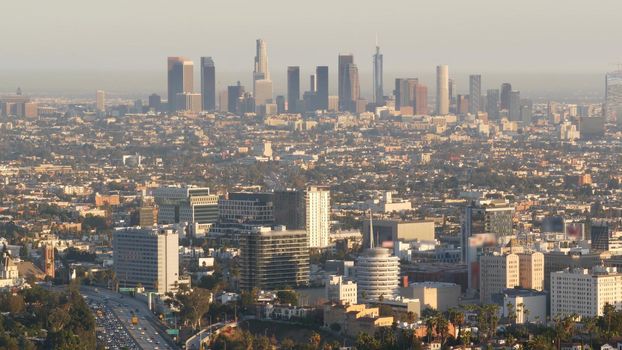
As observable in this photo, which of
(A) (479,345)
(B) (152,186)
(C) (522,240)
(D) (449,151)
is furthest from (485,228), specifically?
(D) (449,151)

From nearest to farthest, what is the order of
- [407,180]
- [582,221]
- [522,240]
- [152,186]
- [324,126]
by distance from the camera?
[522,240]
[582,221]
[152,186]
[407,180]
[324,126]

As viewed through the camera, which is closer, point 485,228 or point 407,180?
point 485,228

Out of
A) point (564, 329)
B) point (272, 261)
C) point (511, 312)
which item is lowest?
point (511, 312)

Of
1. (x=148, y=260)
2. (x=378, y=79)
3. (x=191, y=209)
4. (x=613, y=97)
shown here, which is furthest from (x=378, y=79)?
(x=148, y=260)

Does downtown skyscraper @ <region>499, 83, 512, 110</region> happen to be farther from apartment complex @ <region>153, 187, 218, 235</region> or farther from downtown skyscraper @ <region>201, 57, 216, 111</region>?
apartment complex @ <region>153, 187, 218, 235</region>

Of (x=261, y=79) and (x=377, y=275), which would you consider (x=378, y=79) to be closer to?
(x=261, y=79)

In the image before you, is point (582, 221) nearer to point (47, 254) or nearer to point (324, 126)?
→ point (47, 254)
